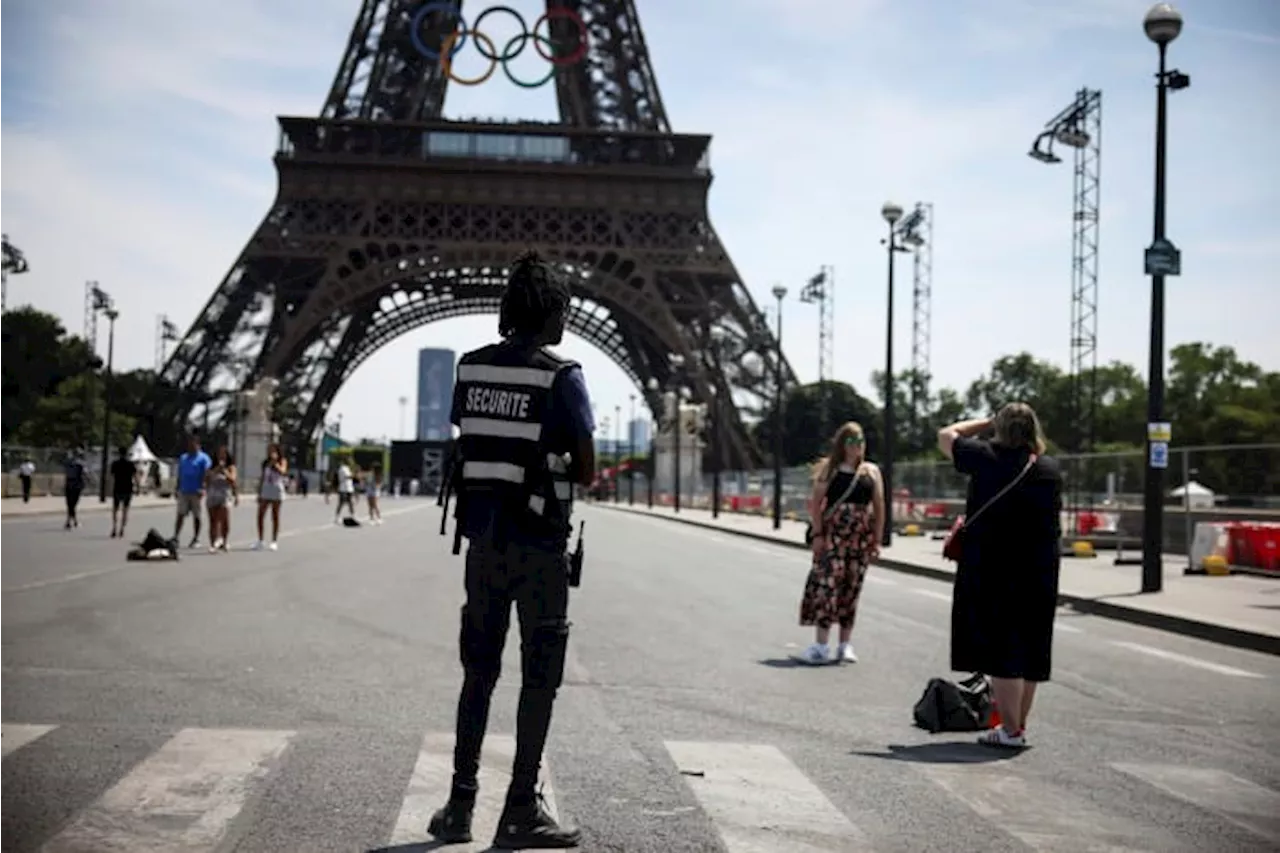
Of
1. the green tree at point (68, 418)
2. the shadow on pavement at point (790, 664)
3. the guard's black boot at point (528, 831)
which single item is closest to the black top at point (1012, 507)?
the shadow on pavement at point (790, 664)

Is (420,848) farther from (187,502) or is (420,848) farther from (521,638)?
(187,502)

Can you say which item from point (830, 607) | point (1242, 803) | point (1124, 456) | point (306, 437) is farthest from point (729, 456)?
point (1242, 803)

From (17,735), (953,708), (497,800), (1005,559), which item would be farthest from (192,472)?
(497,800)

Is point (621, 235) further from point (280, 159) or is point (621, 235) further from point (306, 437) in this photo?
point (306, 437)

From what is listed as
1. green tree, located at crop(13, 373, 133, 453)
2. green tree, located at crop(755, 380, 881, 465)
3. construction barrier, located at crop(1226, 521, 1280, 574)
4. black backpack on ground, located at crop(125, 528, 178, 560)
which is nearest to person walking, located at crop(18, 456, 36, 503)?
black backpack on ground, located at crop(125, 528, 178, 560)

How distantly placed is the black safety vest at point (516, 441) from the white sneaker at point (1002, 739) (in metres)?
3.25

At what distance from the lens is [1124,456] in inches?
968

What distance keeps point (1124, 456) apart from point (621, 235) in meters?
39.6

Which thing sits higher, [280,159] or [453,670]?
[280,159]

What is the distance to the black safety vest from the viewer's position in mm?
4809

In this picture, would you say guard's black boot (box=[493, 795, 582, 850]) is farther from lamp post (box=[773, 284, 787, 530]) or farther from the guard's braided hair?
lamp post (box=[773, 284, 787, 530])

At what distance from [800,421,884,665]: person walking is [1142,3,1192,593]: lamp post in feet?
24.7

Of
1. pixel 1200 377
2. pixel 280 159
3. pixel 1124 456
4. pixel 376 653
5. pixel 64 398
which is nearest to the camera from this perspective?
pixel 376 653

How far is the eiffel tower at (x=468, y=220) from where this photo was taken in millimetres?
60719
